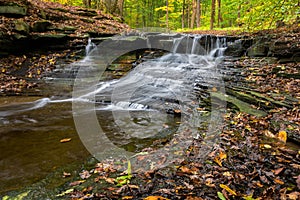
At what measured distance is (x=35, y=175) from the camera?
2.69 meters

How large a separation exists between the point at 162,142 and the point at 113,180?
4.14ft

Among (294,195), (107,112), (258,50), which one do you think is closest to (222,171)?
(294,195)

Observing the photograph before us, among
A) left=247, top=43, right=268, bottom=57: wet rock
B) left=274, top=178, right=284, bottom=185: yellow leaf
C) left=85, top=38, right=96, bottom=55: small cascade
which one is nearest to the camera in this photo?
left=274, top=178, right=284, bottom=185: yellow leaf

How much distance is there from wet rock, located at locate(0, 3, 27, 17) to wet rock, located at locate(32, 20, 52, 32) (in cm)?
74

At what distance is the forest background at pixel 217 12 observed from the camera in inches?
187

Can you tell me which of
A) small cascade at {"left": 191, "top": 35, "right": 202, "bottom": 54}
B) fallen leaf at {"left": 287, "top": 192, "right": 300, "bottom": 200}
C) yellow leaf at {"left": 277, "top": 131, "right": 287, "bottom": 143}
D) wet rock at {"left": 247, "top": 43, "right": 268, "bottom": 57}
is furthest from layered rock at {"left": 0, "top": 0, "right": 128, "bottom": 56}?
fallen leaf at {"left": 287, "top": 192, "right": 300, "bottom": 200}

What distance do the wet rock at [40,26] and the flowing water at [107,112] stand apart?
260 centimetres

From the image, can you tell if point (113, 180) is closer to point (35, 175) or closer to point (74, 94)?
point (35, 175)

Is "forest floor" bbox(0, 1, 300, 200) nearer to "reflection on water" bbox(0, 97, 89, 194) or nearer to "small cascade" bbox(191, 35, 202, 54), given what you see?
"reflection on water" bbox(0, 97, 89, 194)

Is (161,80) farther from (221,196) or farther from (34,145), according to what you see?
(221,196)

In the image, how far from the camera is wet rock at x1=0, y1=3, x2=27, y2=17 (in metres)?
9.18

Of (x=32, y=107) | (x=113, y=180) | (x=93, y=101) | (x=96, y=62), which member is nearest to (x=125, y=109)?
(x=93, y=101)

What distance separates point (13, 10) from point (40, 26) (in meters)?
1.22

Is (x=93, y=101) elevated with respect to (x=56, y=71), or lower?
lower
